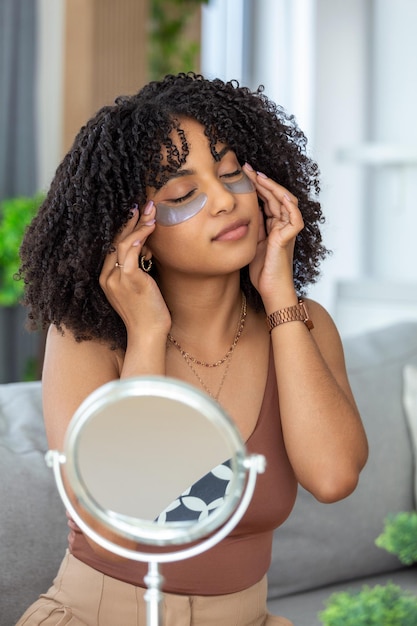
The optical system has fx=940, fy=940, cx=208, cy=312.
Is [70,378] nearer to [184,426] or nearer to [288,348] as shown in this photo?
[288,348]

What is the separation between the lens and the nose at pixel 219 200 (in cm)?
129

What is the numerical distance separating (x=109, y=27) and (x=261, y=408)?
3988 millimetres

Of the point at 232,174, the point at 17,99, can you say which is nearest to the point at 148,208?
the point at 232,174

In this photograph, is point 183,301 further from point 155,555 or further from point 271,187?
point 155,555

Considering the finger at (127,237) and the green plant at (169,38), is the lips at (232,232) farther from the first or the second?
the green plant at (169,38)

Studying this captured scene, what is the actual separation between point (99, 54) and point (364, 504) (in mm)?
3551

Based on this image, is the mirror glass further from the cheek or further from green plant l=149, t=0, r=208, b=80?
green plant l=149, t=0, r=208, b=80

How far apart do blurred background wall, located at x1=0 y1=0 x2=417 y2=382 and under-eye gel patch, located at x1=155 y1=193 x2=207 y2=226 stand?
3.02m

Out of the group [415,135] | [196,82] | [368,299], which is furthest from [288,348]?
[415,135]

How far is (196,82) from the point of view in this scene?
1468 millimetres

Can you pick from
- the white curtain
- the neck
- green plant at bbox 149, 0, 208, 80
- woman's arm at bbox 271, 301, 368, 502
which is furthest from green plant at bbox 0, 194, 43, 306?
woman's arm at bbox 271, 301, 368, 502

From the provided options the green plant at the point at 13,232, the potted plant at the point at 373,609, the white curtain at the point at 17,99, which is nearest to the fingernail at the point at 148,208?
the potted plant at the point at 373,609

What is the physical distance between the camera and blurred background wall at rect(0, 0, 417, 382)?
4441 mm

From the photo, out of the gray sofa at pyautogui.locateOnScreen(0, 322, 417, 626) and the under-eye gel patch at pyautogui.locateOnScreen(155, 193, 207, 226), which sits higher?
the under-eye gel patch at pyautogui.locateOnScreen(155, 193, 207, 226)
